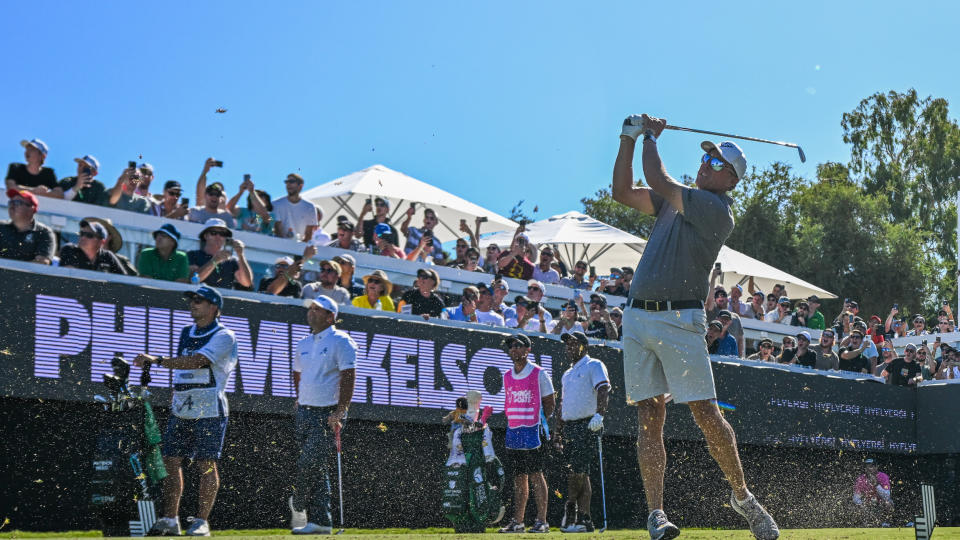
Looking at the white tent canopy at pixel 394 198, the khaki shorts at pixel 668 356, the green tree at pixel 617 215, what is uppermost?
the green tree at pixel 617 215

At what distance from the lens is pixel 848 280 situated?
48.4 meters

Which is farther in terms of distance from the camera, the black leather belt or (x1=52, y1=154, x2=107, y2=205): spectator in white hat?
(x1=52, y1=154, x2=107, y2=205): spectator in white hat

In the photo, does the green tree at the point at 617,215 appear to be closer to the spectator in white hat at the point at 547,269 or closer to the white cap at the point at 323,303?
the spectator in white hat at the point at 547,269

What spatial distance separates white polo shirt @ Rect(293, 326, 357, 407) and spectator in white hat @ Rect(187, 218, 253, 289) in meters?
2.19

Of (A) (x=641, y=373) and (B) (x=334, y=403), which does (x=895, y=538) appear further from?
(B) (x=334, y=403)

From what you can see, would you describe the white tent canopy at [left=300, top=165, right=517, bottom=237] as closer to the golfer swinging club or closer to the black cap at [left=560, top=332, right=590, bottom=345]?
the black cap at [left=560, top=332, right=590, bottom=345]

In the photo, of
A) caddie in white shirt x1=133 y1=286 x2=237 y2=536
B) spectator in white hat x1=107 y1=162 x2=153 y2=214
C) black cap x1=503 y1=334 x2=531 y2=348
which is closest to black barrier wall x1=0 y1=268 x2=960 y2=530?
black cap x1=503 y1=334 x2=531 y2=348

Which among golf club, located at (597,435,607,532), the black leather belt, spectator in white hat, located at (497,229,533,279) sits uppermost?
spectator in white hat, located at (497,229,533,279)

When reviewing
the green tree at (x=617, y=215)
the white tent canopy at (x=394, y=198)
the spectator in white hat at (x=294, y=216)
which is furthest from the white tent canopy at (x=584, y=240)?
the green tree at (x=617, y=215)

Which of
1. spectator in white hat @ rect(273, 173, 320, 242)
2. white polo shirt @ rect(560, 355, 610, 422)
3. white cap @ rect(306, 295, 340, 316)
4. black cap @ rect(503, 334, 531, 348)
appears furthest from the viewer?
spectator in white hat @ rect(273, 173, 320, 242)

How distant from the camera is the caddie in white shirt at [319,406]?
28.6 feet

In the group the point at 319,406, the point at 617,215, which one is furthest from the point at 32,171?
the point at 617,215

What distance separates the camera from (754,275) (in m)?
24.5

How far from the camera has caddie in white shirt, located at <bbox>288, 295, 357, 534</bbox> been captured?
Answer: 8727 mm
